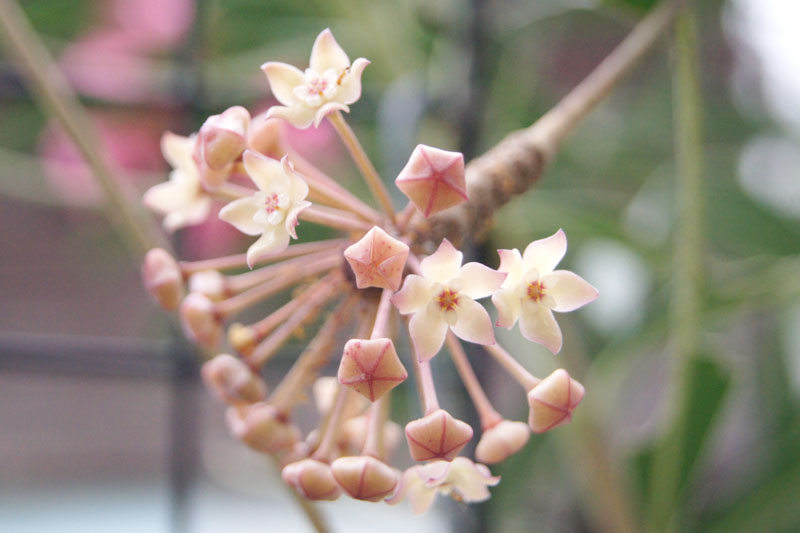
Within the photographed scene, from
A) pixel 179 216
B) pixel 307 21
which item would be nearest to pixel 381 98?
pixel 307 21

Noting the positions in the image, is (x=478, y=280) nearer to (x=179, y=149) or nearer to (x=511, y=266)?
(x=511, y=266)

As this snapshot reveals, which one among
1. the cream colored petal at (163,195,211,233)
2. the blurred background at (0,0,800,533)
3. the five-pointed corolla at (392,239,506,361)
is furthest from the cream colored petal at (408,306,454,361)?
the blurred background at (0,0,800,533)

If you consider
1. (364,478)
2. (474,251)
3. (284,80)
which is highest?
(474,251)

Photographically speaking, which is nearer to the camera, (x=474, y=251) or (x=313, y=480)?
(x=313, y=480)

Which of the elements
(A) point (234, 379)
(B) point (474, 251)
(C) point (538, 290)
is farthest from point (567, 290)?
(B) point (474, 251)

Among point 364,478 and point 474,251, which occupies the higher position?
point 474,251

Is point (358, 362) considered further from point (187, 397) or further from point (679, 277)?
point (187, 397)
